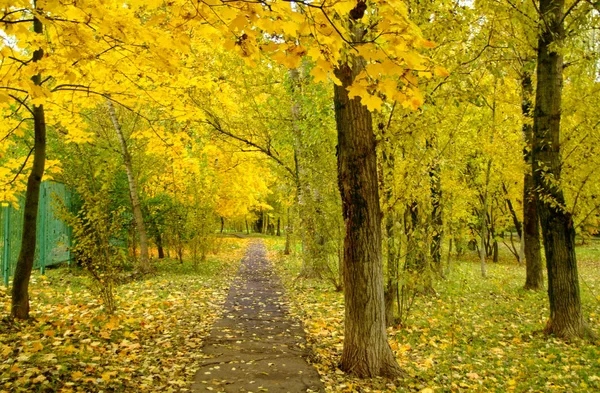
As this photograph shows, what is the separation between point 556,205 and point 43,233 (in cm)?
1064

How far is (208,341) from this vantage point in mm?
5730

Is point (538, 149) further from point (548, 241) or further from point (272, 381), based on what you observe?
point (272, 381)

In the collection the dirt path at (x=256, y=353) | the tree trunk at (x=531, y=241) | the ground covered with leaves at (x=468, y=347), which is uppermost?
the tree trunk at (x=531, y=241)

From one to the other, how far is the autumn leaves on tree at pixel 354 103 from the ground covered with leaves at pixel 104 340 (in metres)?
0.89

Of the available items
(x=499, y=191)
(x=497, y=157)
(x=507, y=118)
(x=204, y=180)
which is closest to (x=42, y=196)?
(x=204, y=180)

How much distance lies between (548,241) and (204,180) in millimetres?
9230

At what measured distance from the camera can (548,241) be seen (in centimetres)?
662

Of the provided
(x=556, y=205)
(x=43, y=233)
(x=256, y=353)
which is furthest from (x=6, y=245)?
(x=556, y=205)

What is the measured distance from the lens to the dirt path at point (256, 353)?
4246mm

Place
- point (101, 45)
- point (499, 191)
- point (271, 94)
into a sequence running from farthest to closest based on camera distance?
1. point (499, 191)
2. point (271, 94)
3. point (101, 45)

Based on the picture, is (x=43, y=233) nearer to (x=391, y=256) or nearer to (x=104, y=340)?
(x=104, y=340)

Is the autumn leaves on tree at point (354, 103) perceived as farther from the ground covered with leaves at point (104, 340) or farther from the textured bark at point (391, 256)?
the ground covered with leaves at point (104, 340)

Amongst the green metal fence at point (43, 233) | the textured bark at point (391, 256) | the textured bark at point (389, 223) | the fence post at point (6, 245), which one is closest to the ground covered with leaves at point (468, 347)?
the textured bark at point (389, 223)

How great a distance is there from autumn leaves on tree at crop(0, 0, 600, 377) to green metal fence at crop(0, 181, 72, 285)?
92 centimetres
